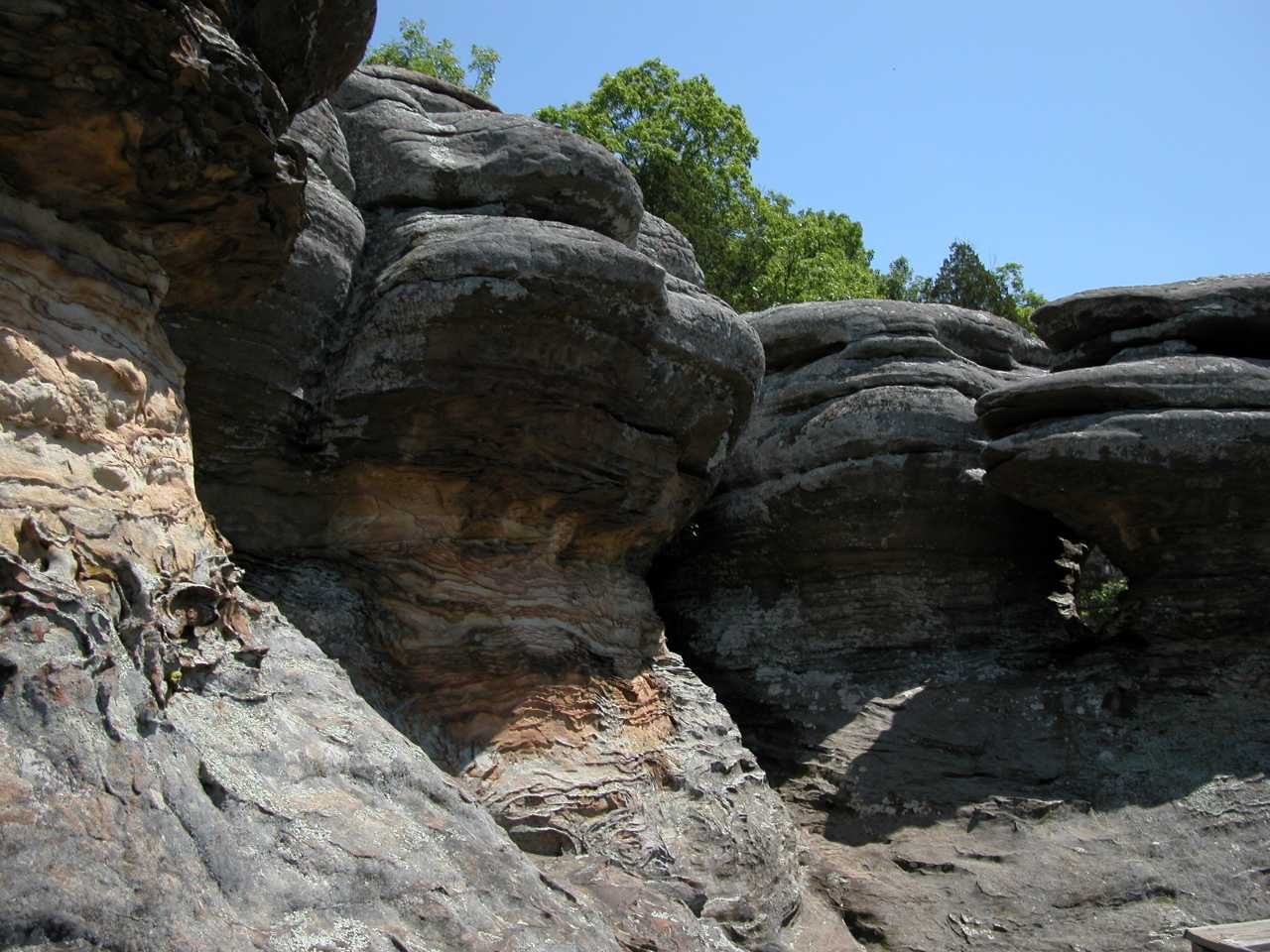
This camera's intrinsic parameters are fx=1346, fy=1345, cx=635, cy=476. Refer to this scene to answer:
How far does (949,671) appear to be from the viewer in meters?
10.7

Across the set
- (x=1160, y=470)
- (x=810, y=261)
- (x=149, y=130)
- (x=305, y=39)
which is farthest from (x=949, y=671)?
(x=810, y=261)

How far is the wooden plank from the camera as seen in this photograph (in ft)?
21.4

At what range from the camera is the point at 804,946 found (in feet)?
27.2

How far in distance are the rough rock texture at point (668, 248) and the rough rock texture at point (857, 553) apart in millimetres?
1511

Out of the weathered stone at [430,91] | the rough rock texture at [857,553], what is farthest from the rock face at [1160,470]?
the weathered stone at [430,91]

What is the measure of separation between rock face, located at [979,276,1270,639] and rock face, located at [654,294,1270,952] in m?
0.04

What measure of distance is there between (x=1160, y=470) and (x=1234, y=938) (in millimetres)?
4094

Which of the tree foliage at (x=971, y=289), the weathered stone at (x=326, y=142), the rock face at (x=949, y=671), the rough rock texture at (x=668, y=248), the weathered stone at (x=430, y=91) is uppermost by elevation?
the tree foliage at (x=971, y=289)

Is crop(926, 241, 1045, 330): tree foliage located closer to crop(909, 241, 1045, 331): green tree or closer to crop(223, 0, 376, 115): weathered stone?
crop(909, 241, 1045, 331): green tree

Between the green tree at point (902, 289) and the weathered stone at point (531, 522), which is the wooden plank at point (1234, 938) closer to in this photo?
the weathered stone at point (531, 522)

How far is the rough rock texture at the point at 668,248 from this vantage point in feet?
34.4

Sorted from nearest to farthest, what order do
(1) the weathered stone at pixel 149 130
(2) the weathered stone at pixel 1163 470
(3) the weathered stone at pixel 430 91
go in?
1. (1) the weathered stone at pixel 149 130
2. (3) the weathered stone at pixel 430 91
3. (2) the weathered stone at pixel 1163 470

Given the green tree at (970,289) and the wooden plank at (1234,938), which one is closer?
the wooden plank at (1234,938)

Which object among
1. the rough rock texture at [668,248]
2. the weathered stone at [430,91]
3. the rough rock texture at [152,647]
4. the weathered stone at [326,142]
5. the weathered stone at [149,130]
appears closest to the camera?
the rough rock texture at [152,647]
